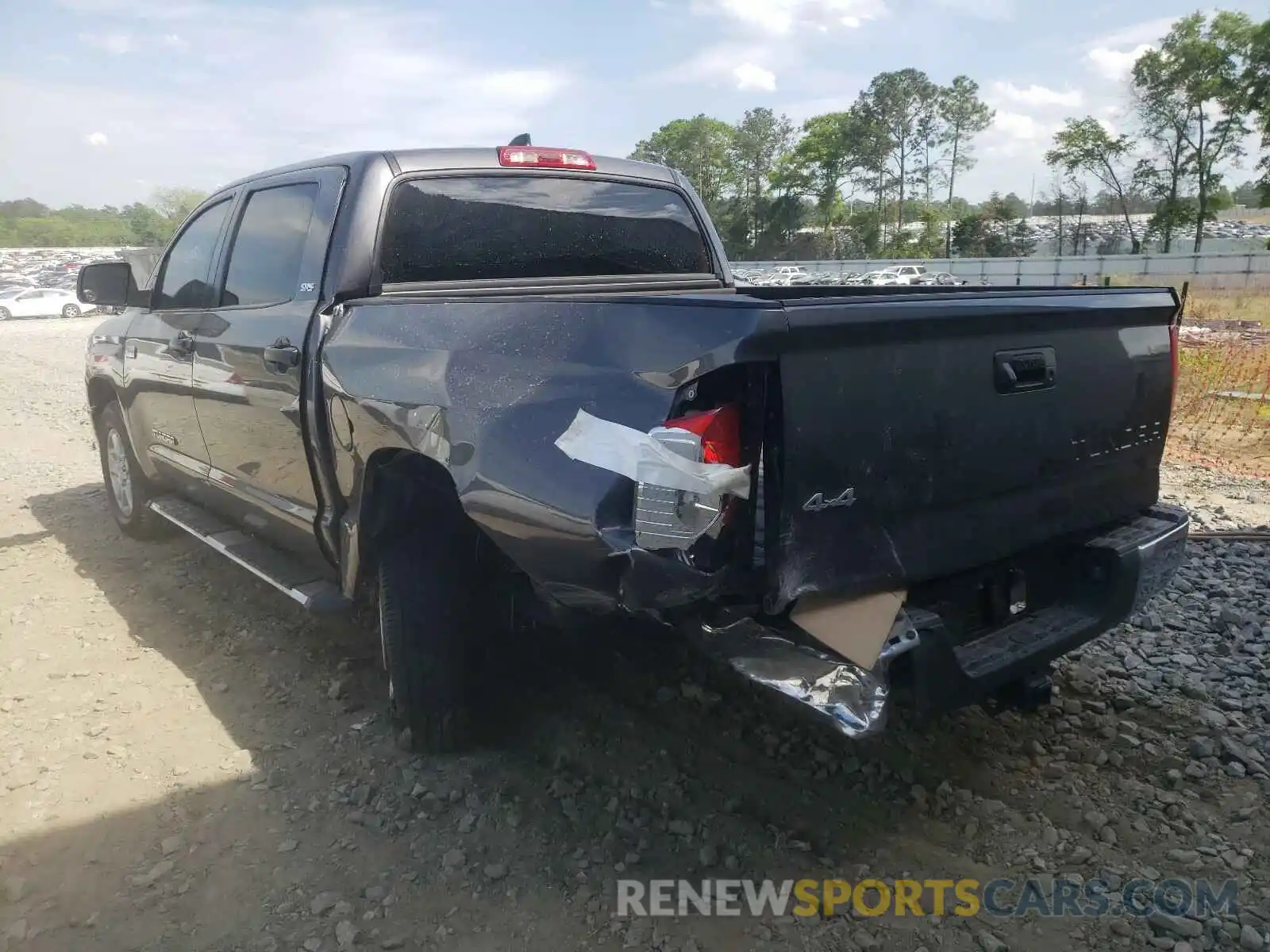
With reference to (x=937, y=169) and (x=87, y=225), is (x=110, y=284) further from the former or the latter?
(x=87, y=225)

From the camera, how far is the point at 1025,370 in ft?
8.29

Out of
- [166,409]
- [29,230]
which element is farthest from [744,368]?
[29,230]

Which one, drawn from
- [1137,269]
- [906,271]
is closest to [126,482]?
[906,271]

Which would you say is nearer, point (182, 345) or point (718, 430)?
point (718, 430)

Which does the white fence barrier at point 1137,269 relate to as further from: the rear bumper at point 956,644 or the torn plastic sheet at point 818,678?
the torn plastic sheet at point 818,678

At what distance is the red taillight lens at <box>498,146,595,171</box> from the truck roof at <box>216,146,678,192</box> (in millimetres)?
29

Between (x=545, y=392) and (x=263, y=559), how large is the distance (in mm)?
2211

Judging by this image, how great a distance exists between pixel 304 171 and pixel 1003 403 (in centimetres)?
288

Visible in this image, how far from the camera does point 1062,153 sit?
5697cm

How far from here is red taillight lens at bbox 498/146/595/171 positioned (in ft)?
12.9

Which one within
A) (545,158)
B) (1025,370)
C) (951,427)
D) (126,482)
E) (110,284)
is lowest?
(126,482)

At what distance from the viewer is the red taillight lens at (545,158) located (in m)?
3.94

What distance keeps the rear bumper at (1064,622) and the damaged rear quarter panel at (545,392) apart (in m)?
0.80

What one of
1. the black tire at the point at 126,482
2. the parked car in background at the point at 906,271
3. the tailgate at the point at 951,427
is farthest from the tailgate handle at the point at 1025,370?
the parked car in background at the point at 906,271
